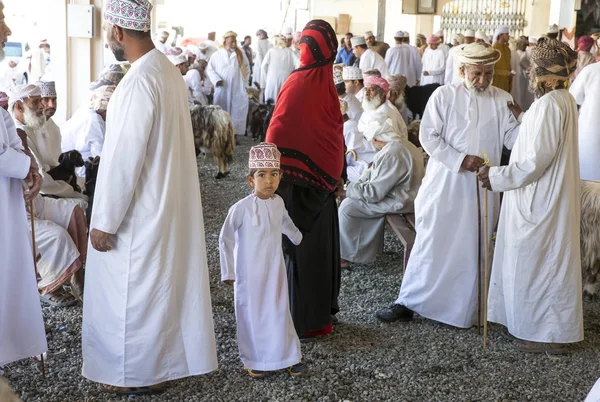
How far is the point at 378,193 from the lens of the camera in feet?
19.6

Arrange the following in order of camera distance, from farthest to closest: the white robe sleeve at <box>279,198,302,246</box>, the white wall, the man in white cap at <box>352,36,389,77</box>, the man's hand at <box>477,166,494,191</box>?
the white wall
the man in white cap at <box>352,36,389,77</box>
the man's hand at <box>477,166,494,191</box>
the white robe sleeve at <box>279,198,302,246</box>

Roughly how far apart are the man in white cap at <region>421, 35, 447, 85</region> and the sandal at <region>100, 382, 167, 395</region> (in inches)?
484

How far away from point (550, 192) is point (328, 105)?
1.33 metres

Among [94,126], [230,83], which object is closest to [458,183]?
[94,126]

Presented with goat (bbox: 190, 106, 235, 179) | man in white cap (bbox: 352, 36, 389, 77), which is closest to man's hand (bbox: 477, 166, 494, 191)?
goat (bbox: 190, 106, 235, 179)

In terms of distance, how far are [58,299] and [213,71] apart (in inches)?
350

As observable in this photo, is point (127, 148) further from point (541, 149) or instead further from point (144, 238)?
point (541, 149)

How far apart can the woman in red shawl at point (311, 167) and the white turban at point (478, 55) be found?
845 millimetres

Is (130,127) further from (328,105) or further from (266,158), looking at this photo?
(328,105)

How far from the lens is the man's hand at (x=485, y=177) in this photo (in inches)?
177

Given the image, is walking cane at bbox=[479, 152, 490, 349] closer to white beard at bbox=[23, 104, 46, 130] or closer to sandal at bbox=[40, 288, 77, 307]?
sandal at bbox=[40, 288, 77, 307]

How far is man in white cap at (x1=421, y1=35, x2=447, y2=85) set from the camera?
1536 cm

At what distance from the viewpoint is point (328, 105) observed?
4375 mm

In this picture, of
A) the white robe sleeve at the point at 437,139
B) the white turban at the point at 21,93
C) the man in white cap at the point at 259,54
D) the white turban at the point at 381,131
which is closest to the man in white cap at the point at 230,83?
the man in white cap at the point at 259,54
